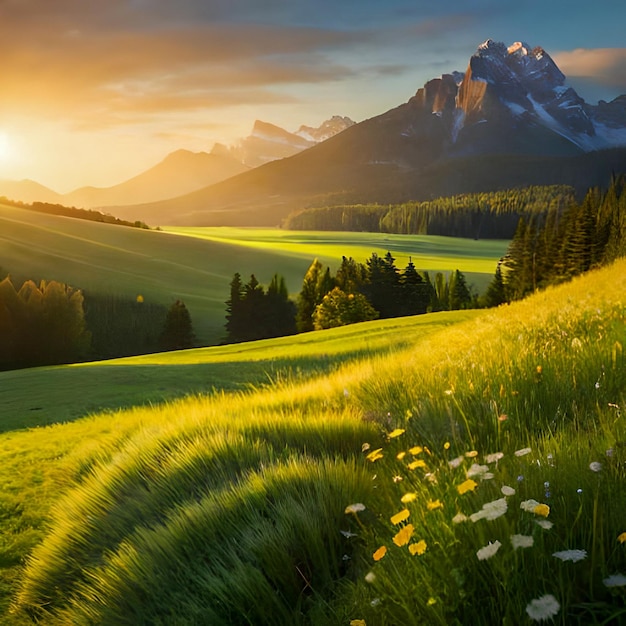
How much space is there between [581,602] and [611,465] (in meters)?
0.74

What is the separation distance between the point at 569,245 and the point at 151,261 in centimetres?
7837

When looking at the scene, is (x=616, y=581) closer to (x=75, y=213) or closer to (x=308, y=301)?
(x=308, y=301)

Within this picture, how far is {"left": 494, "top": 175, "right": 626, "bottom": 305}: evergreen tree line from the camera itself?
184ft

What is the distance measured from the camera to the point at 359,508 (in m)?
2.46

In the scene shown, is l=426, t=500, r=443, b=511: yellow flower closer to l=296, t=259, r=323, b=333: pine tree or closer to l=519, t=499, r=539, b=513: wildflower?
l=519, t=499, r=539, b=513: wildflower

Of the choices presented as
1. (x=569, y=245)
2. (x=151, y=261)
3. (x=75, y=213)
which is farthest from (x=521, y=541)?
(x=75, y=213)

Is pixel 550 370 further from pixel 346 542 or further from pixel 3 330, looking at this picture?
pixel 3 330

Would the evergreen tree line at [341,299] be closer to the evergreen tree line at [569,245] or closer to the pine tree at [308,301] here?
the pine tree at [308,301]

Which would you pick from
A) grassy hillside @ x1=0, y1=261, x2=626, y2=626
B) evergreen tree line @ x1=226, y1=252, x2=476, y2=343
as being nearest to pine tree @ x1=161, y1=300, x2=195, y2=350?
evergreen tree line @ x1=226, y1=252, x2=476, y2=343

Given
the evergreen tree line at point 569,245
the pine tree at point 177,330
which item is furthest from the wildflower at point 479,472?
the pine tree at point 177,330

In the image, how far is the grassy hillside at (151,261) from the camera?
9181 cm

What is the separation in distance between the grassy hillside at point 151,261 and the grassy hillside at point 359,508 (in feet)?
260

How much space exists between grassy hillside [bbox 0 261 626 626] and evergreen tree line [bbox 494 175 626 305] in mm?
51019

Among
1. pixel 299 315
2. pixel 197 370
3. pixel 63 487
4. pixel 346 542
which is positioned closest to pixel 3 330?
pixel 299 315
